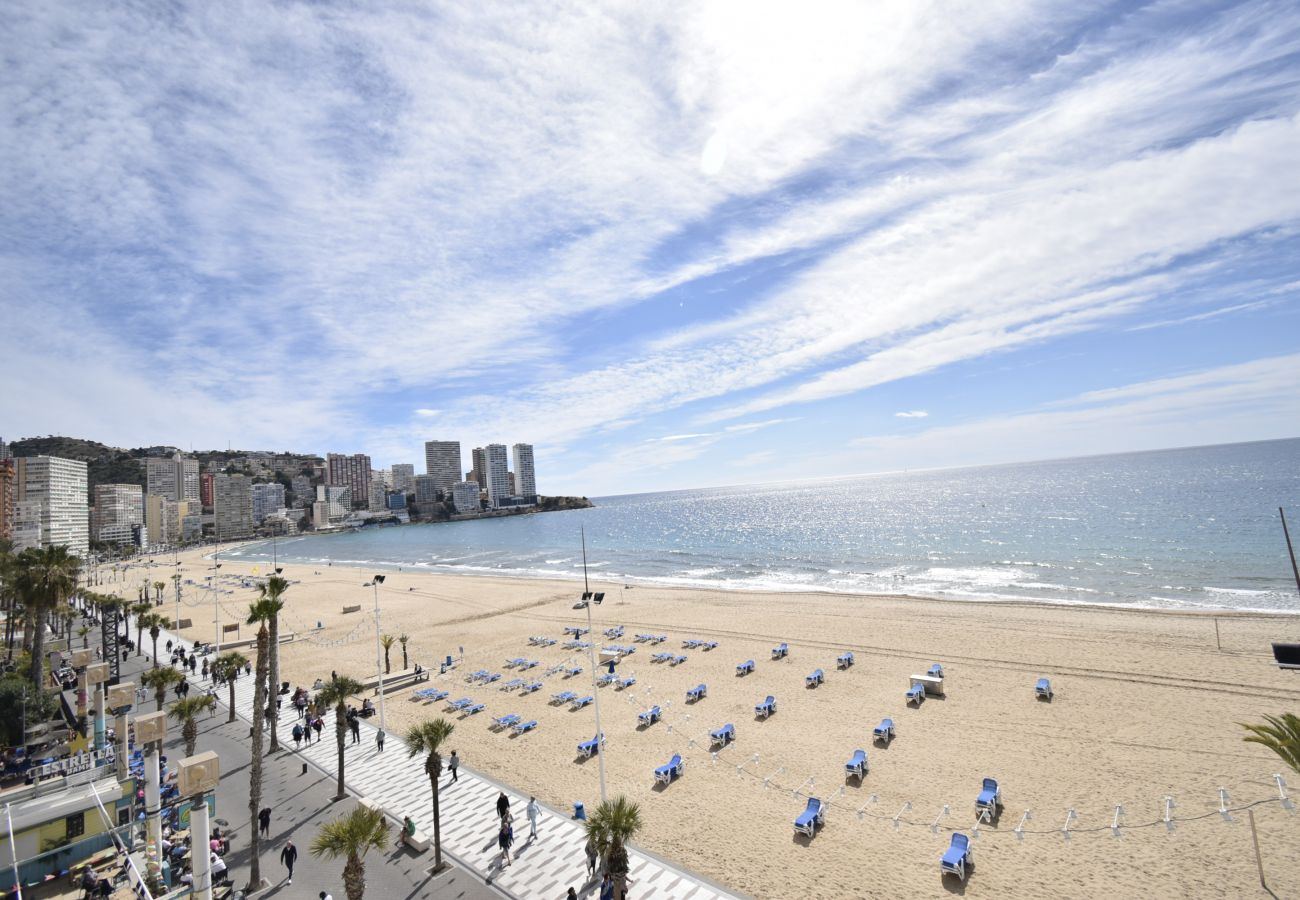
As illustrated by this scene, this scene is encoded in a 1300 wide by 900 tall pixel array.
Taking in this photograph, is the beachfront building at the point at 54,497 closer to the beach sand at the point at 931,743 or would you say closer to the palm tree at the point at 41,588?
the palm tree at the point at 41,588

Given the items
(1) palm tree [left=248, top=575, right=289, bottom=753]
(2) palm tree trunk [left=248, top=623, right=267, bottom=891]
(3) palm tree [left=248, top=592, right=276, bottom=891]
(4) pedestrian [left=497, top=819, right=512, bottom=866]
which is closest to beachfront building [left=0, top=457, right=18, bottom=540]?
(1) palm tree [left=248, top=575, right=289, bottom=753]

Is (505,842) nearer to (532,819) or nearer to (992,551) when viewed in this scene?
(532,819)

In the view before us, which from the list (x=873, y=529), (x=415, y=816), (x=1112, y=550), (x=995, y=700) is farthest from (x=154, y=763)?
(x=873, y=529)

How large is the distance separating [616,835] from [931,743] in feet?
44.3

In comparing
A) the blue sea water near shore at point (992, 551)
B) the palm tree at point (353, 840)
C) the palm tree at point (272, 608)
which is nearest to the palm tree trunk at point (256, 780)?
the palm tree at point (272, 608)

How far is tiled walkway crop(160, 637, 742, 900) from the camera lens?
498 inches

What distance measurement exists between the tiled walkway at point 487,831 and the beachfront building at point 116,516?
650 feet

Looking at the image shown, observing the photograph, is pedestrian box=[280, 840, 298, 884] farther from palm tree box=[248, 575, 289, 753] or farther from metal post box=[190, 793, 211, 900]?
palm tree box=[248, 575, 289, 753]

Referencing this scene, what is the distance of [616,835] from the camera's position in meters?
10.7

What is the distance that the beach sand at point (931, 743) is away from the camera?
13305 millimetres

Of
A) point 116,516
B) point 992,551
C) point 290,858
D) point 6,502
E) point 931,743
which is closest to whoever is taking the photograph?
point 290,858

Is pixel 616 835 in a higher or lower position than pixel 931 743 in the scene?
higher

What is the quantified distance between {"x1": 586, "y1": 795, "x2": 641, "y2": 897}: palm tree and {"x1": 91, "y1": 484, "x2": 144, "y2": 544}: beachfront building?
→ 691 ft

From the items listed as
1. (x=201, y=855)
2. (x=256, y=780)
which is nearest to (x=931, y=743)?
(x=256, y=780)
